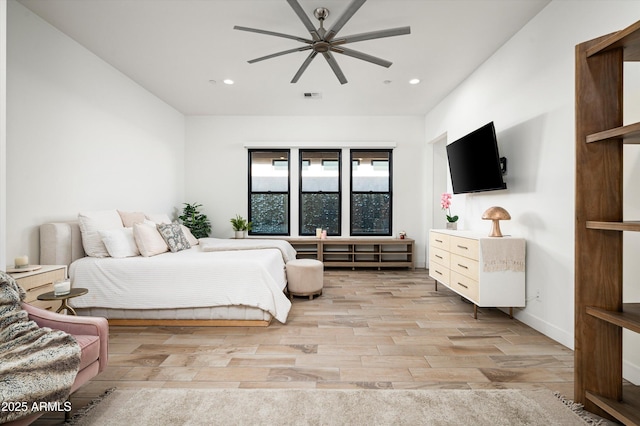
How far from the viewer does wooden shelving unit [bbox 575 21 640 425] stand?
5.32 ft

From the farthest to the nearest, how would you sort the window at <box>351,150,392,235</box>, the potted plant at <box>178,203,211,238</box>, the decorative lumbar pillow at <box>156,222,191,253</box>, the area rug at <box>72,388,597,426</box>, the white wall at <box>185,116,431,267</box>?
1. the window at <box>351,150,392,235</box>
2. the white wall at <box>185,116,431,267</box>
3. the potted plant at <box>178,203,211,238</box>
4. the decorative lumbar pillow at <box>156,222,191,253</box>
5. the area rug at <box>72,388,597,426</box>

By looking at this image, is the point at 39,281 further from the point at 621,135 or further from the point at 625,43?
the point at 625,43

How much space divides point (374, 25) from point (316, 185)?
133 inches

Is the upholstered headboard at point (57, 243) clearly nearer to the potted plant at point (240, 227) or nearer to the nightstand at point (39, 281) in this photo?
the nightstand at point (39, 281)

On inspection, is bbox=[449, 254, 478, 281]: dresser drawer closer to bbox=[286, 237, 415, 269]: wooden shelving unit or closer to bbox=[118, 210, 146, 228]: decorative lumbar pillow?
bbox=[286, 237, 415, 269]: wooden shelving unit

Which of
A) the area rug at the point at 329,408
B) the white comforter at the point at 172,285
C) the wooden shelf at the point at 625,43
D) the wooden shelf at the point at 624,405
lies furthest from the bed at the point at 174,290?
the wooden shelf at the point at 625,43

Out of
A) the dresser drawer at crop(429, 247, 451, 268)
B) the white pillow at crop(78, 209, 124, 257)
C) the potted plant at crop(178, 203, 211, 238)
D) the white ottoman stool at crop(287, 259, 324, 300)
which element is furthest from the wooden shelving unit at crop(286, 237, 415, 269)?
the white pillow at crop(78, 209, 124, 257)

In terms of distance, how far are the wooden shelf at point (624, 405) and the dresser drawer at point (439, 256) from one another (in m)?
1.94

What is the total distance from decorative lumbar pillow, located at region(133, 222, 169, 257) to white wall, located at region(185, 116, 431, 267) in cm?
238

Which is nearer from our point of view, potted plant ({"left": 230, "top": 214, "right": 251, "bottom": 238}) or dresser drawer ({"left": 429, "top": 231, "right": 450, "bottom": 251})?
dresser drawer ({"left": 429, "top": 231, "right": 450, "bottom": 251})

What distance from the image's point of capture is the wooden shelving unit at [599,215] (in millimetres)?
1623

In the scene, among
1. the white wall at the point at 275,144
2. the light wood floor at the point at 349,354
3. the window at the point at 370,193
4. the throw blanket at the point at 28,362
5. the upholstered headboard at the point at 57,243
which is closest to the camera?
the throw blanket at the point at 28,362

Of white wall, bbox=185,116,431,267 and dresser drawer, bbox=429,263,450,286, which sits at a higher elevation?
white wall, bbox=185,116,431,267

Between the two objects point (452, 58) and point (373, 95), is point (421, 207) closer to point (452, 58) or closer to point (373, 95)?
point (373, 95)
